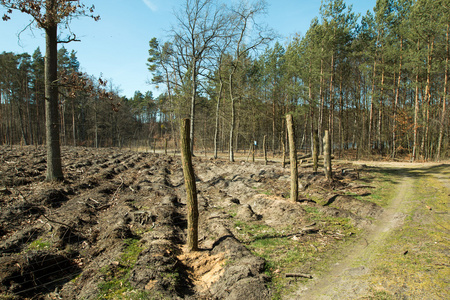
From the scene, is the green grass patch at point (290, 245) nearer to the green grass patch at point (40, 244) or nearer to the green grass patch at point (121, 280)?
the green grass patch at point (121, 280)

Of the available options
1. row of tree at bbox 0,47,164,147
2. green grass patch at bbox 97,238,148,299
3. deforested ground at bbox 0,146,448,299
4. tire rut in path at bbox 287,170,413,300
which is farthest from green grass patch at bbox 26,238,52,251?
row of tree at bbox 0,47,164,147

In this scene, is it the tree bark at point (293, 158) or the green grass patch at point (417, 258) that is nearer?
the green grass patch at point (417, 258)

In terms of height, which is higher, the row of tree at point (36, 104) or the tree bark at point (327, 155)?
the row of tree at point (36, 104)

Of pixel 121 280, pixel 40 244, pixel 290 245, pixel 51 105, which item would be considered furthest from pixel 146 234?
pixel 51 105

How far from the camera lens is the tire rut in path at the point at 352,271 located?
12.7 ft

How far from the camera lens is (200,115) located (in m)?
33.3

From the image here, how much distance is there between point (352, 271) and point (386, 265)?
66cm

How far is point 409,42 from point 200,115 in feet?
76.0

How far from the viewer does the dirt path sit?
150 inches

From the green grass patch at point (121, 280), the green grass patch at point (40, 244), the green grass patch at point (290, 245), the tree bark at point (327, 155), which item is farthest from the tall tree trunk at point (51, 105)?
the tree bark at point (327, 155)

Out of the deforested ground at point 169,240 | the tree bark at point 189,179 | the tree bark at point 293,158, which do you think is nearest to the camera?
the deforested ground at point 169,240

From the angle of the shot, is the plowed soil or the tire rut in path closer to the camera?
the tire rut in path

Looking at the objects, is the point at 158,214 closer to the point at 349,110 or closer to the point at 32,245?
the point at 32,245

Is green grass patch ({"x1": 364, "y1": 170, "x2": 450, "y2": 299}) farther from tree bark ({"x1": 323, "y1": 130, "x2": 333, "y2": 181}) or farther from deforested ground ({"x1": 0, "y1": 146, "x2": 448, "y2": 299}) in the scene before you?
tree bark ({"x1": 323, "y1": 130, "x2": 333, "y2": 181})
